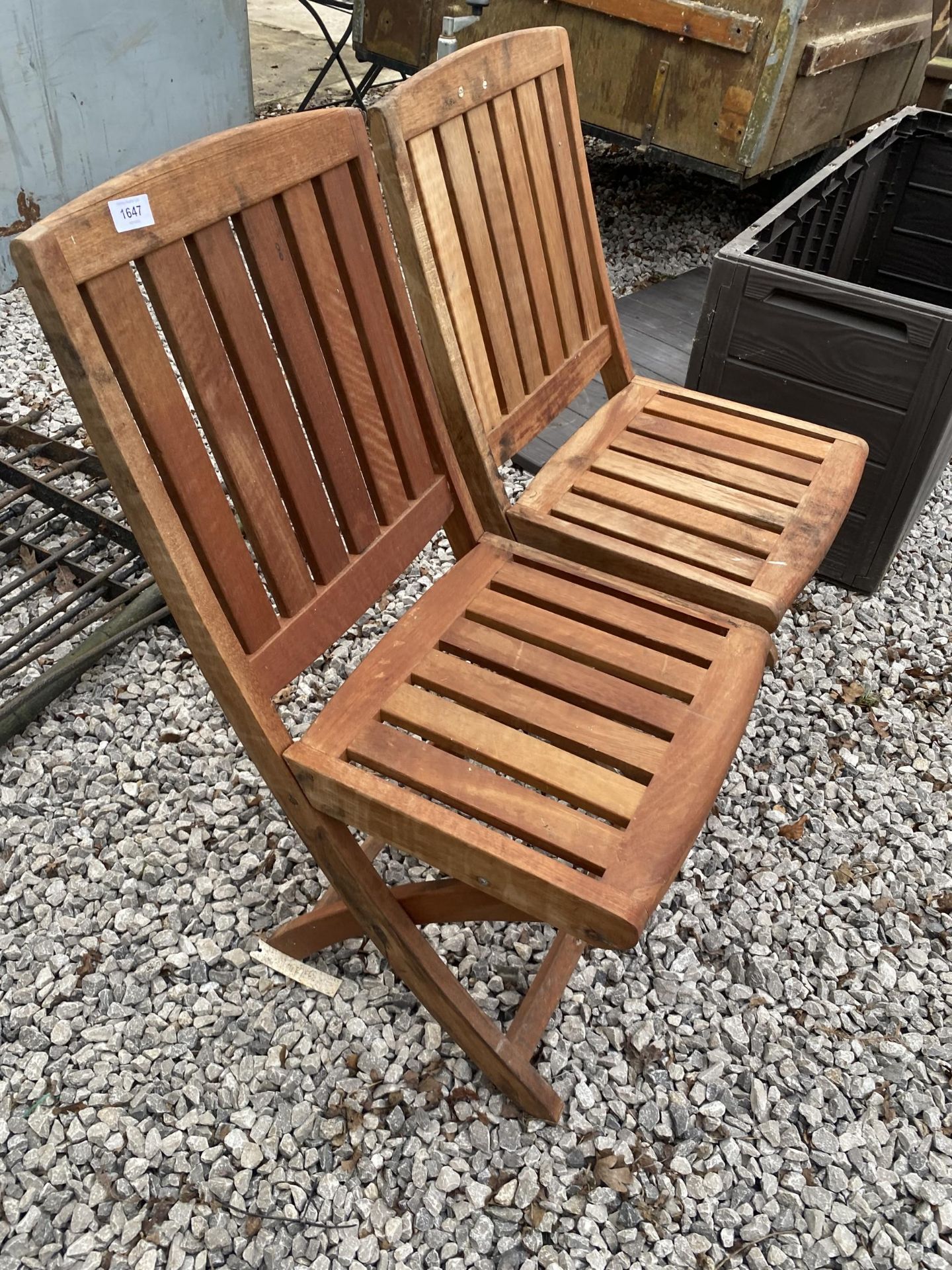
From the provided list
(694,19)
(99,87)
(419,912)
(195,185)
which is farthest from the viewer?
(99,87)

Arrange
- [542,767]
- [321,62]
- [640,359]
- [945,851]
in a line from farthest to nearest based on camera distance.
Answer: [321,62], [640,359], [945,851], [542,767]

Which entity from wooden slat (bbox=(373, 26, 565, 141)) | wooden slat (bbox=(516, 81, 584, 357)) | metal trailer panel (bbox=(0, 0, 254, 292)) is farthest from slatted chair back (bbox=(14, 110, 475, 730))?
metal trailer panel (bbox=(0, 0, 254, 292))

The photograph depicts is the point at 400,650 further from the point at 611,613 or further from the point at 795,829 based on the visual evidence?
the point at 795,829

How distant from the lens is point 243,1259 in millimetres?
1576

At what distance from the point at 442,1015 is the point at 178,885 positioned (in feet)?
2.45

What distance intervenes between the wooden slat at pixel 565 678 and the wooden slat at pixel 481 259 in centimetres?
56

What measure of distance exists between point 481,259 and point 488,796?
Result: 3.42ft

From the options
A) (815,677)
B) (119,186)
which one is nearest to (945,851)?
(815,677)

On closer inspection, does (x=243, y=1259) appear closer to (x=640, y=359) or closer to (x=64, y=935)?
(x=64, y=935)

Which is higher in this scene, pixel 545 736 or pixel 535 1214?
pixel 545 736

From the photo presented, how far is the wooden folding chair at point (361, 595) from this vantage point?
1264mm

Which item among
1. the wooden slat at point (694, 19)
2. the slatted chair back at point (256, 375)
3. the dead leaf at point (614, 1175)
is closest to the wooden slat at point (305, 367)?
the slatted chair back at point (256, 375)

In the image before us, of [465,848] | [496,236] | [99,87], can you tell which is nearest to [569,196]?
[496,236]

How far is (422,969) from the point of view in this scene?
1613mm
